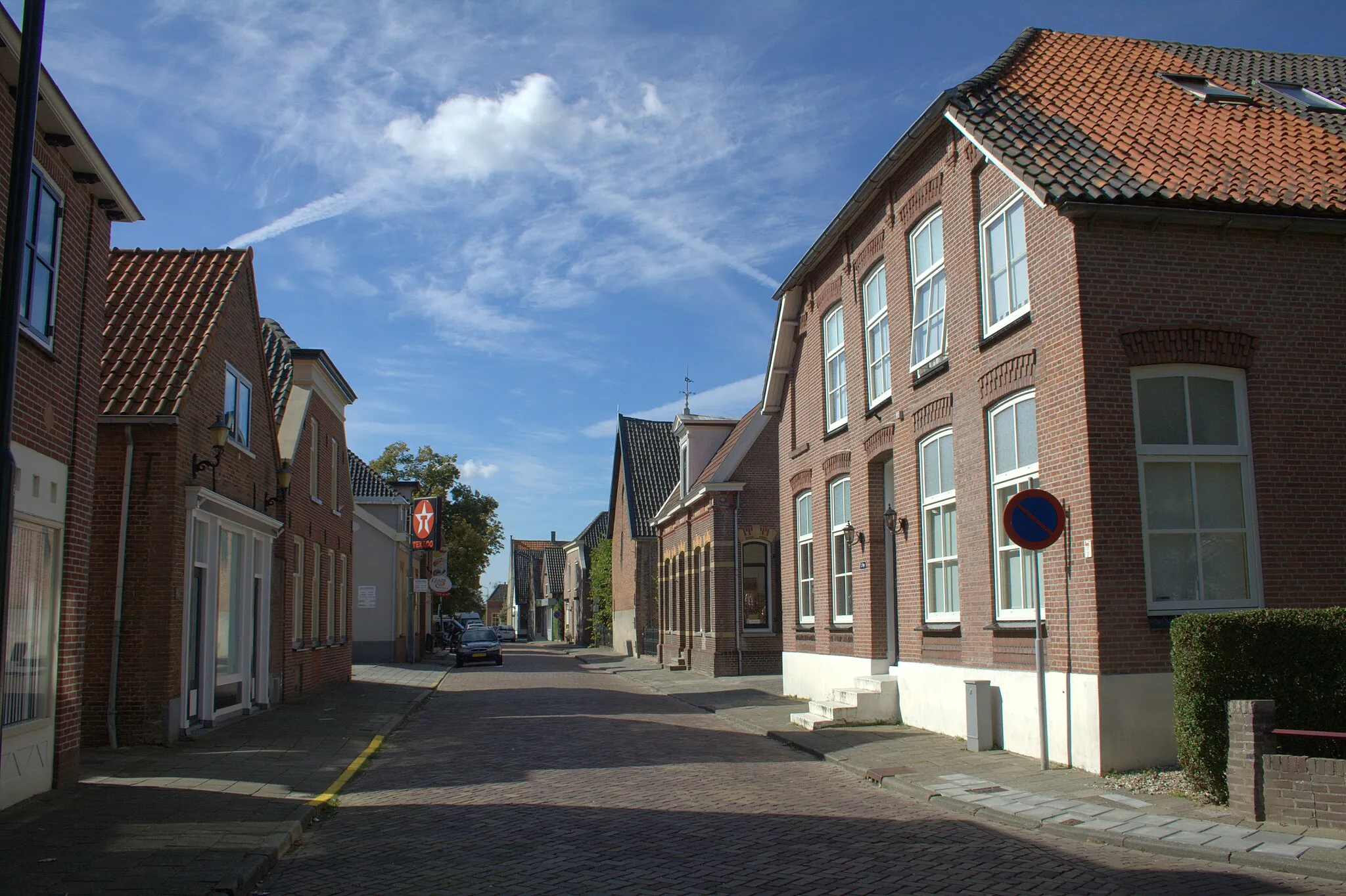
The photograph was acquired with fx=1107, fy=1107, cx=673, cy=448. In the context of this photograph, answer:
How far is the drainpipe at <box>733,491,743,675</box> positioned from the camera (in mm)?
28453

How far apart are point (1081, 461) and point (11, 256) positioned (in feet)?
30.1

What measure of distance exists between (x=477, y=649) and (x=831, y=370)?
73.7 feet

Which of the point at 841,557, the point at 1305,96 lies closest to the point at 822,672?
the point at 841,557

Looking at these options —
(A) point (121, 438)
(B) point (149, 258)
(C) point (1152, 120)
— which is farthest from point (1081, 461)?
(B) point (149, 258)

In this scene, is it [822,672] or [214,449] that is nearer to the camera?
[214,449]

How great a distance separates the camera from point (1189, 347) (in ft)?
36.7

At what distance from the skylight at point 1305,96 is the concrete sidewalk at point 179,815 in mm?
14564

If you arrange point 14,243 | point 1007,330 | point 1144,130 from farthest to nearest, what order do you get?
point 1144,130
point 1007,330
point 14,243

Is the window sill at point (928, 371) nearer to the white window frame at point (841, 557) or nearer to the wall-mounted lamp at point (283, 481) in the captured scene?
the white window frame at point (841, 557)

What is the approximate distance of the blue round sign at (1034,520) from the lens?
34.6 ft

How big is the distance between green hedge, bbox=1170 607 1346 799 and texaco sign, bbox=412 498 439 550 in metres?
30.6

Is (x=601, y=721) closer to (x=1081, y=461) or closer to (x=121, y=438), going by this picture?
(x=121, y=438)

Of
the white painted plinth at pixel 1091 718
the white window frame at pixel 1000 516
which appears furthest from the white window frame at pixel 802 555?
the white painted plinth at pixel 1091 718

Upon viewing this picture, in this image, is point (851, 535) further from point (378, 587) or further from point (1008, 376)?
point (378, 587)
